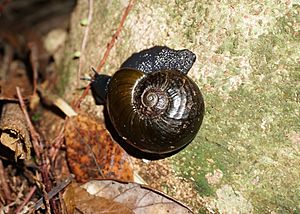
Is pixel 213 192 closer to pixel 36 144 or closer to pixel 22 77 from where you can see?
pixel 36 144

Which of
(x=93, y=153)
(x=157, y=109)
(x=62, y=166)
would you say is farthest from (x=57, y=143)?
(x=157, y=109)

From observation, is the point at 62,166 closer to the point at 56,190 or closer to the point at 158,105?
the point at 56,190

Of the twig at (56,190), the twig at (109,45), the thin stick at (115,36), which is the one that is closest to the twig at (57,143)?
the twig at (109,45)

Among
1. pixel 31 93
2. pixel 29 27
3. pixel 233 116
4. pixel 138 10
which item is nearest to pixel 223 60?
pixel 233 116

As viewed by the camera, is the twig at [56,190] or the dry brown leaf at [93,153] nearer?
the twig at [56,190]

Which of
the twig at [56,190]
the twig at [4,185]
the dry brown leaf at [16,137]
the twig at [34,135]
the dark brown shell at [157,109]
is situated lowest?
the twig at [4,185]

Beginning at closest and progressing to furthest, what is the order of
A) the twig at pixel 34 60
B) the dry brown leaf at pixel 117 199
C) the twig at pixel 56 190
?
the dry brown leaf at pixel 117 199, the twig at pixel 56 190, the twig at pixel 34 60

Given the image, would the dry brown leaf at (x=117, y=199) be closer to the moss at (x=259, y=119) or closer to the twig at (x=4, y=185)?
the moss at (x=259, y=119)
